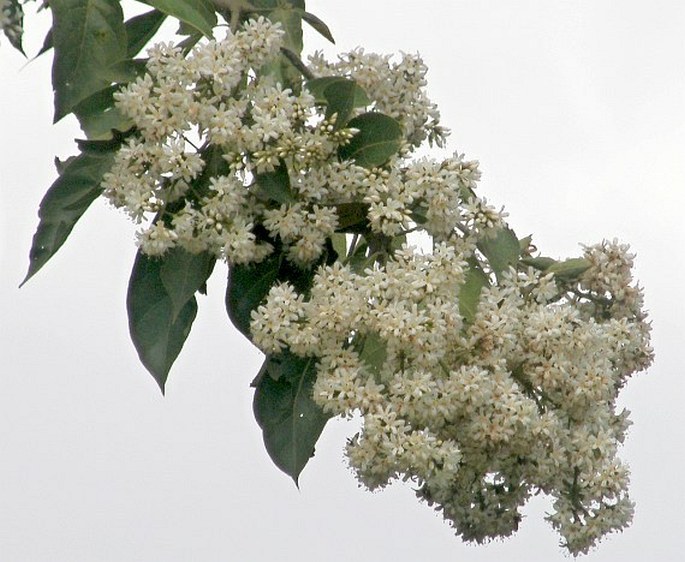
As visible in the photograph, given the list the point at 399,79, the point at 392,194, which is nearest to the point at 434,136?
the point at 399,79

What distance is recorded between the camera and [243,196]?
3.05m

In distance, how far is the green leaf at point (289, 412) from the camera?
317cm

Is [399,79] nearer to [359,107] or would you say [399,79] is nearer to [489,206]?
[359,107]

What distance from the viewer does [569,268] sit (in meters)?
3.40

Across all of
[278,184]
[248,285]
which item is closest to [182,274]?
[248,285]

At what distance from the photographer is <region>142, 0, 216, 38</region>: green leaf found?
3.21 meters

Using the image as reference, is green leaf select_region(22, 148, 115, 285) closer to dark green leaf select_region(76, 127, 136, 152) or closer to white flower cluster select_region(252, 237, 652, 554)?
dark green leaf select_region(76, 127, 136, 152)

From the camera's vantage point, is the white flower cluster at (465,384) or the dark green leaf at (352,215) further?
the dark green leaf at (352,215)

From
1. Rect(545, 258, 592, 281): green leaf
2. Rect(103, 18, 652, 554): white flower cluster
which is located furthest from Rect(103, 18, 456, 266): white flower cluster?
Rect(545, 258, 592, 281): green leaf

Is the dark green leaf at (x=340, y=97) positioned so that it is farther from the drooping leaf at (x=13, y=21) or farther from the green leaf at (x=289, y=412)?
the drooping leaf at (x=13, y=21)

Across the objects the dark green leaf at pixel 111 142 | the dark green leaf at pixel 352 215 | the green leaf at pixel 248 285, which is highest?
the dark green leaf at pixel 352 215

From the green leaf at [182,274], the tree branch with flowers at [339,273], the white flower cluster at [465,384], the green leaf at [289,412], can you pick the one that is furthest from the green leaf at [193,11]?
the green leaf at [289,412]

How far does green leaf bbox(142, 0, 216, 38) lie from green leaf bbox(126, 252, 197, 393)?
486 millimetres

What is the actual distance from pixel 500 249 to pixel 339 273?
42 centimetres
